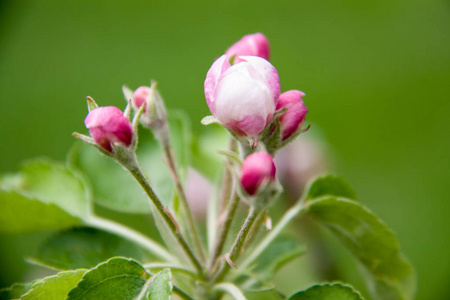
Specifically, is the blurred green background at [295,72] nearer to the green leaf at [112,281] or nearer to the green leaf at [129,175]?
the green leaf at [129,175]

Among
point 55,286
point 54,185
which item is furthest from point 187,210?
point 54,185

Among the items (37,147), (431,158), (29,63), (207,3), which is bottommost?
(431,158)

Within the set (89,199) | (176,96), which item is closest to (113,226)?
(89,199)

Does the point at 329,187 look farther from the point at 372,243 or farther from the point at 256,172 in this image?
the point at 256,172

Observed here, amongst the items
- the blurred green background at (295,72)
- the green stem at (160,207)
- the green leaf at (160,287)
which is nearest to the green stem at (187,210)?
the green stem at (160,207)

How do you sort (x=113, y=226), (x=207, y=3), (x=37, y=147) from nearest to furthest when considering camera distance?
(x=113, y=226)
(x=37, y=147)
(x=207, y=3)

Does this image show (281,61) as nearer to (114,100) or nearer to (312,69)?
(312,69)
